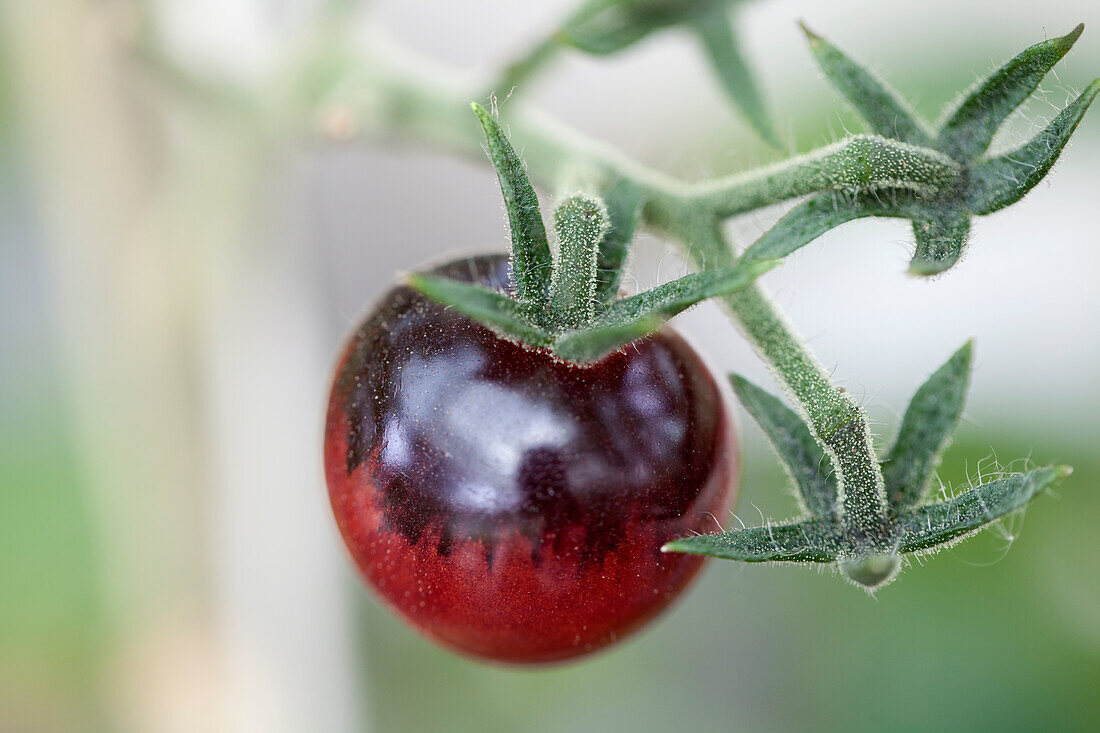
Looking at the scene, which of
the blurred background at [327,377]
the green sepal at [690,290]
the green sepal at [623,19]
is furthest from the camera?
the blurred background at [327,377]

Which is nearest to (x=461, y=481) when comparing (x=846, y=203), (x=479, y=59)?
(x=846, y=203)

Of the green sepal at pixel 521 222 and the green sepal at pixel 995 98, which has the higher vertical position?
the green sepal at pixel 995 98

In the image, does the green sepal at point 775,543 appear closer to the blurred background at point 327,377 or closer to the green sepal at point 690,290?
the green sepal at point 690,290

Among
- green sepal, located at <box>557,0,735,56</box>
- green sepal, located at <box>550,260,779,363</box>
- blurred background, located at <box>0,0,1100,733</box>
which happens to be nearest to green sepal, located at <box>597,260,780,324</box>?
green sepal, located at <box>550,260,779,363</box>

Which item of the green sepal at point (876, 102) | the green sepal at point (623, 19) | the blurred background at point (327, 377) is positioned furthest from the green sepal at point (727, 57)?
the blurred background at point (327, 377)

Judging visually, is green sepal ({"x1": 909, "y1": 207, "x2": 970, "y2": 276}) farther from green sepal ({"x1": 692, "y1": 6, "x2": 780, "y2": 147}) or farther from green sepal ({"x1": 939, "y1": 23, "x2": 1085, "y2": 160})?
green sepal ({"x1": 692, "y1": 6, "x2": 780, "y2": 147})

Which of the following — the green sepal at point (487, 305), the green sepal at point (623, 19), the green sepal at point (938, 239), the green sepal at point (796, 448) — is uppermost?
the green sepal at point (623, 19)

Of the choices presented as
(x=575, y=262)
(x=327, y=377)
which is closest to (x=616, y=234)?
(x=575, y=262)
